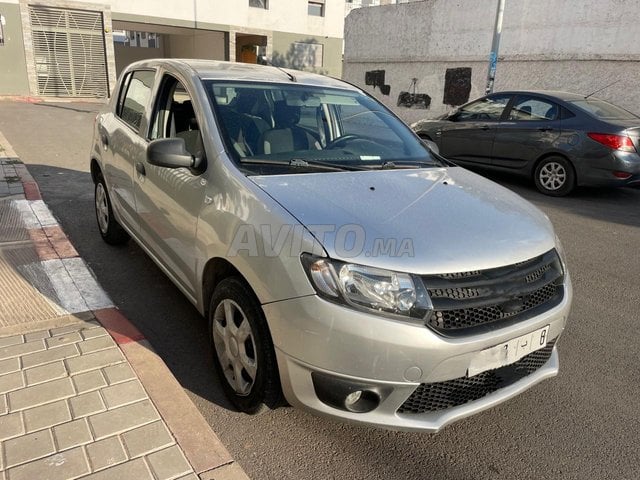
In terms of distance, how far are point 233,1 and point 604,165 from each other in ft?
71.5

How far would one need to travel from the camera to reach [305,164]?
2.93 meters

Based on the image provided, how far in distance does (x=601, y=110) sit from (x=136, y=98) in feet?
22.3

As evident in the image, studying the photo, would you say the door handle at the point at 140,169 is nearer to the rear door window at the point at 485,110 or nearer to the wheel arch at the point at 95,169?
the wheel arch at the point at 95,169

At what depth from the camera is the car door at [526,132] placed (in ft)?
25.4

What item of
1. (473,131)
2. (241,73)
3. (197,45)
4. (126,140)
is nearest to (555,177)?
(473,131)

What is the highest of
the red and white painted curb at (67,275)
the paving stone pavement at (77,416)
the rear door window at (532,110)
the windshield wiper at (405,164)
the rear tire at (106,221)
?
the rear door window at (532,110)

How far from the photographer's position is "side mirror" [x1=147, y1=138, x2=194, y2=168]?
279cm

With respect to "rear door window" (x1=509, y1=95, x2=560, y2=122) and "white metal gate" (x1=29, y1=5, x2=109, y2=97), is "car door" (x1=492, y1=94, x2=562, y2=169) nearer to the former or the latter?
"rear door window" (x1=509, y1=95, x2=560, y2=122)

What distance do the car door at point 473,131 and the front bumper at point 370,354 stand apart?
6.84 metres

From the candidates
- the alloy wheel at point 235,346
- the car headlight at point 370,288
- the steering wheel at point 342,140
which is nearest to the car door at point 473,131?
the steering wheel at point 342,140

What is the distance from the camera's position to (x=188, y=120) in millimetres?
3369

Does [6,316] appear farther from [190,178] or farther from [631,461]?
[631,461]

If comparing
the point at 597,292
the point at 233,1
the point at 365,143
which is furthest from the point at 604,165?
the point at 233,1

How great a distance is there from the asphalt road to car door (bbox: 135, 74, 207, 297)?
1.55 ft
